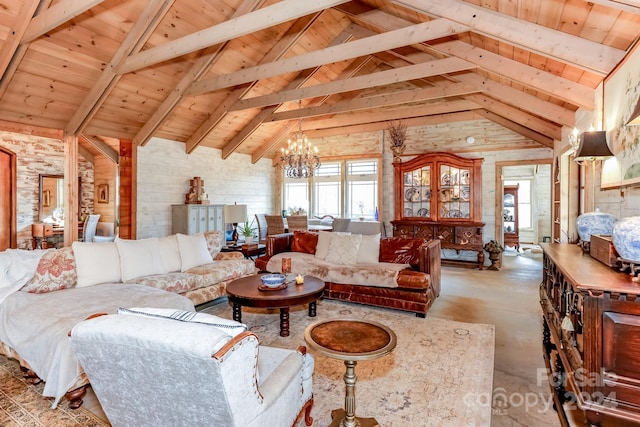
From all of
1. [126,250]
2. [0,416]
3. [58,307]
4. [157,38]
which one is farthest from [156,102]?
[0,416]

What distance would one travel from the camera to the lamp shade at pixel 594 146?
9.16 ft

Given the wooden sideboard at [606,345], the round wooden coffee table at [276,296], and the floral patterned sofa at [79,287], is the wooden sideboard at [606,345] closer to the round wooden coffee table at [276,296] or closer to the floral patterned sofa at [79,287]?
the round wooden coffee table at [276,296]

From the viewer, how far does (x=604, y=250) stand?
200 cm

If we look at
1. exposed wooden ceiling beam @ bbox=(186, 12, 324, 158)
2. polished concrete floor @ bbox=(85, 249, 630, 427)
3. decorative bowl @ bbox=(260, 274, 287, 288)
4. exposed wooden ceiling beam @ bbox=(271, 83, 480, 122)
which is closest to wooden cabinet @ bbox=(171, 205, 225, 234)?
exposed wooden ceiling beam @ bbox=(186, 12, 324, 158)

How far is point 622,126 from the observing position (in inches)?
103

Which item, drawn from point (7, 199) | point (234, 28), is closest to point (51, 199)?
point (7, 199)

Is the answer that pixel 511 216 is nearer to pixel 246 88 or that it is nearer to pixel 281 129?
pixel 281 129

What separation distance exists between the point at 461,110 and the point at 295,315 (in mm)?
5339

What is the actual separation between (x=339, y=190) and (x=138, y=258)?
5775mm

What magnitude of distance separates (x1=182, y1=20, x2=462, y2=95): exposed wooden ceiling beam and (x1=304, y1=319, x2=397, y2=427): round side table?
117 inches

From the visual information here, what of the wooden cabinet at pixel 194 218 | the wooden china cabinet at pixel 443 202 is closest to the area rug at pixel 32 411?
the wooden cabinet at pixel 194 218

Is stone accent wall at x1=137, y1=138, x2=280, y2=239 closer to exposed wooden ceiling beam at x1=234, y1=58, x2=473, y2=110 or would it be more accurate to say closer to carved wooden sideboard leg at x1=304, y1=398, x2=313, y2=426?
exposed wooden ceiling beam at x1=234, y1=58, x2=473, y2=110

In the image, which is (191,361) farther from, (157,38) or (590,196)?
(157,38)

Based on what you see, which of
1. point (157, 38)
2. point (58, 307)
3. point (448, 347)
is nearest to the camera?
point (58, 307)
